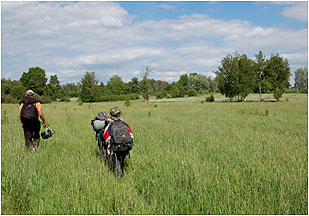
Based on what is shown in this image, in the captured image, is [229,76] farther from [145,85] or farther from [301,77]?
[301,77]

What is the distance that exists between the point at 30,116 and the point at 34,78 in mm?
67545

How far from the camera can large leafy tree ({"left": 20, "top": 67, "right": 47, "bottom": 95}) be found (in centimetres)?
6775

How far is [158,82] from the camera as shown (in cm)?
12569

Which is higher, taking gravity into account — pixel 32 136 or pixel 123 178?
pixel 32 136

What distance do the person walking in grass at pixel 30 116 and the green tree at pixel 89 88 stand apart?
5857cm

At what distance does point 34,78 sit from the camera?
67812mm

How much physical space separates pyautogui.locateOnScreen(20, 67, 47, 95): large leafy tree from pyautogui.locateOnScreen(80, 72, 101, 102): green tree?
13128 millimetres

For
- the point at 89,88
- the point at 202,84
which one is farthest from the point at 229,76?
the point at 202,84

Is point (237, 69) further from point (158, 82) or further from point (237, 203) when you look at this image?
point (158, 82)

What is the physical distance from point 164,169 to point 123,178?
816 mm

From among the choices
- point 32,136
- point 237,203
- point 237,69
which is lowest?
point 237,203

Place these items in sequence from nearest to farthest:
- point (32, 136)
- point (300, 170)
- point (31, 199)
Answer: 1. point (31, 199)
2. point (300, 170)
3. point (32, 136)

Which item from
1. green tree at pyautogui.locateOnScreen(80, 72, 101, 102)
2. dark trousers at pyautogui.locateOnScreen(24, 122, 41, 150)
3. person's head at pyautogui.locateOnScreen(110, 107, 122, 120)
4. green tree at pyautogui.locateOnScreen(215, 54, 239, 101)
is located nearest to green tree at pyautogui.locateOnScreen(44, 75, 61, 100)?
green tree at pyautogui.locateOnScreen(80, 72, 101, 102)

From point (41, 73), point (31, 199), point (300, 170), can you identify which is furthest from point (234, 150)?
point (41, 73)
